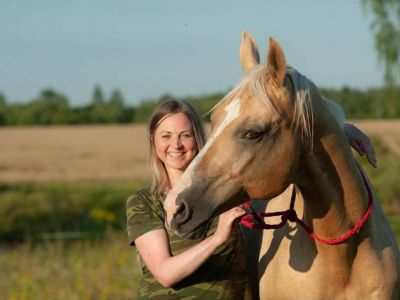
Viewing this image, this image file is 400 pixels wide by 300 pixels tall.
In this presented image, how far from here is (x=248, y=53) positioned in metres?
3.54

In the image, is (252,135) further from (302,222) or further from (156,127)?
(156,127)

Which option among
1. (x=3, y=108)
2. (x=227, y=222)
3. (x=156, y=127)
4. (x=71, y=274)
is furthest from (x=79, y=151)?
(x=227, y=222)

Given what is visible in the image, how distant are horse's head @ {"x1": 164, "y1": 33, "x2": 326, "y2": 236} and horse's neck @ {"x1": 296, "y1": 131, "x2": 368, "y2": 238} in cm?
13

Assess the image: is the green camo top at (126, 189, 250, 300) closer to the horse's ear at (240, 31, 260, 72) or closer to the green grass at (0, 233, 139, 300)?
the horse's ear at (240, 31, 260, 72)

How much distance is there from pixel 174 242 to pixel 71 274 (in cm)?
400

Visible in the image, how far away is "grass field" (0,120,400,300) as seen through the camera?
7.14m

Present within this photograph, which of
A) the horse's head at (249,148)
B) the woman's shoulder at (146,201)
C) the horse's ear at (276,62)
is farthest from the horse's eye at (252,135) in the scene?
the woman's shoulder at (146,201)

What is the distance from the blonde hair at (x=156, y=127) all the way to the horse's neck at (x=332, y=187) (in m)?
0.65

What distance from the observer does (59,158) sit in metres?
27.7

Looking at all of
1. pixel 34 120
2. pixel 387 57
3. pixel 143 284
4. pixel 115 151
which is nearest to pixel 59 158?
pixel 115 151

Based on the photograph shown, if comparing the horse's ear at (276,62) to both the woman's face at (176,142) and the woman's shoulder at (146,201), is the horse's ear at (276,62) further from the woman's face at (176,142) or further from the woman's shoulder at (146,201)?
the woman's shoulder at (146,201)

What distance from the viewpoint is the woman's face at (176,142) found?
3695mm

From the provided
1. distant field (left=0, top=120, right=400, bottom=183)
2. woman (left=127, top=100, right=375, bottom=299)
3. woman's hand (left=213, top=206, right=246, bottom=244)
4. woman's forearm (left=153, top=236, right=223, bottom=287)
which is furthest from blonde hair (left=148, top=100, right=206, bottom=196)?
distant field (left=0, top=120, right=400, bottom=183)

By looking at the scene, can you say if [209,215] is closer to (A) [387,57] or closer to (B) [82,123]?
(A) [387,57]
